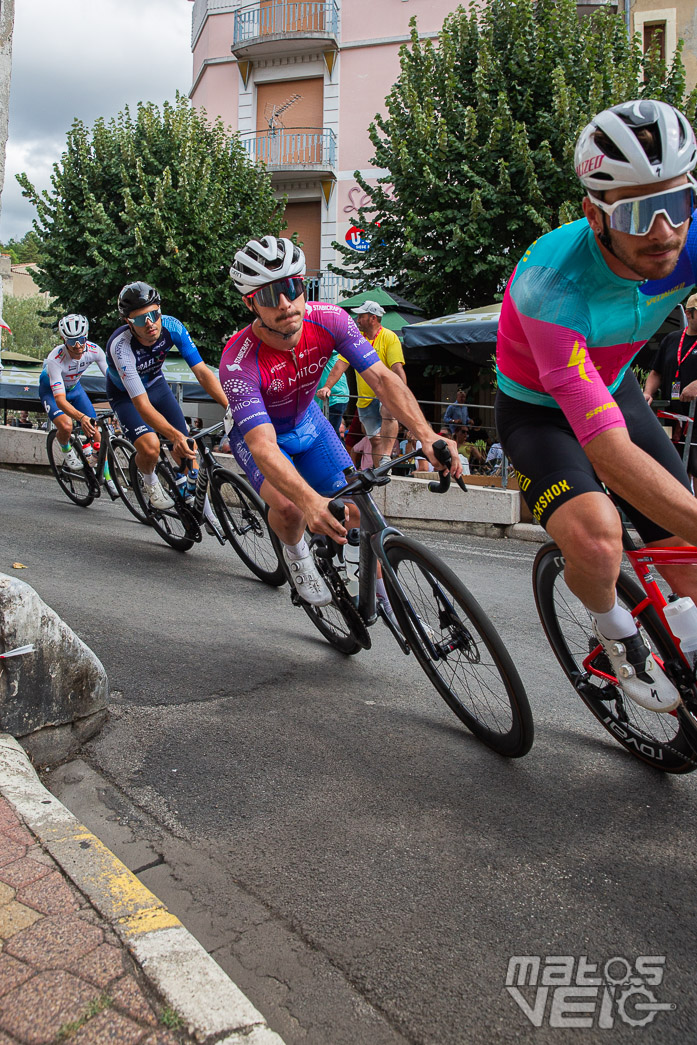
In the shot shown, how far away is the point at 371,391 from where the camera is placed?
33.6 ft

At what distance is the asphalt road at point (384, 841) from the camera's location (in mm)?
2064

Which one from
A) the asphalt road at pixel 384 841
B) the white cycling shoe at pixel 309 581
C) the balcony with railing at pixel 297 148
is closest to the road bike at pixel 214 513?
the white cycling shoe at pixel 309 581

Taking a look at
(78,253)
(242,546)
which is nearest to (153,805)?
(242,546)


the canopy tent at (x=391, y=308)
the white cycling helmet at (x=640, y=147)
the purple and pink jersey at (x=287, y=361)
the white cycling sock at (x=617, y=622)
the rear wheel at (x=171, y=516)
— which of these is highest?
the canopy tent at (x=391, y=308)

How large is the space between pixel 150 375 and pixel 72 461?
3122 millimetres

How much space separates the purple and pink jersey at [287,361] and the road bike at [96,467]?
4.73 m

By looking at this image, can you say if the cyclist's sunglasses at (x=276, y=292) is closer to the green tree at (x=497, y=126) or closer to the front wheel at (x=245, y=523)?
the front wheel at (x=245, y=523)

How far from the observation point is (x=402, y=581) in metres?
3.75

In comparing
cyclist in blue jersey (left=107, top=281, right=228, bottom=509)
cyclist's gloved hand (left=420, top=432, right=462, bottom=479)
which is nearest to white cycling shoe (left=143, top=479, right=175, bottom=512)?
cyclist in blue jersey (left=107, top=281, right=228, bottom=509)

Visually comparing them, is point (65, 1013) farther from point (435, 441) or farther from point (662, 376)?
point (662, 376)

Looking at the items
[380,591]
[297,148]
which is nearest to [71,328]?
[380,591]

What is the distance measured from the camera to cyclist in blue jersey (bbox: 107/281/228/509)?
6.94m

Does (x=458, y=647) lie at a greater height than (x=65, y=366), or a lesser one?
lesser

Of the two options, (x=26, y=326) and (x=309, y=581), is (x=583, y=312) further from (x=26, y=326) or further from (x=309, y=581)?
(x=26, y=326)
